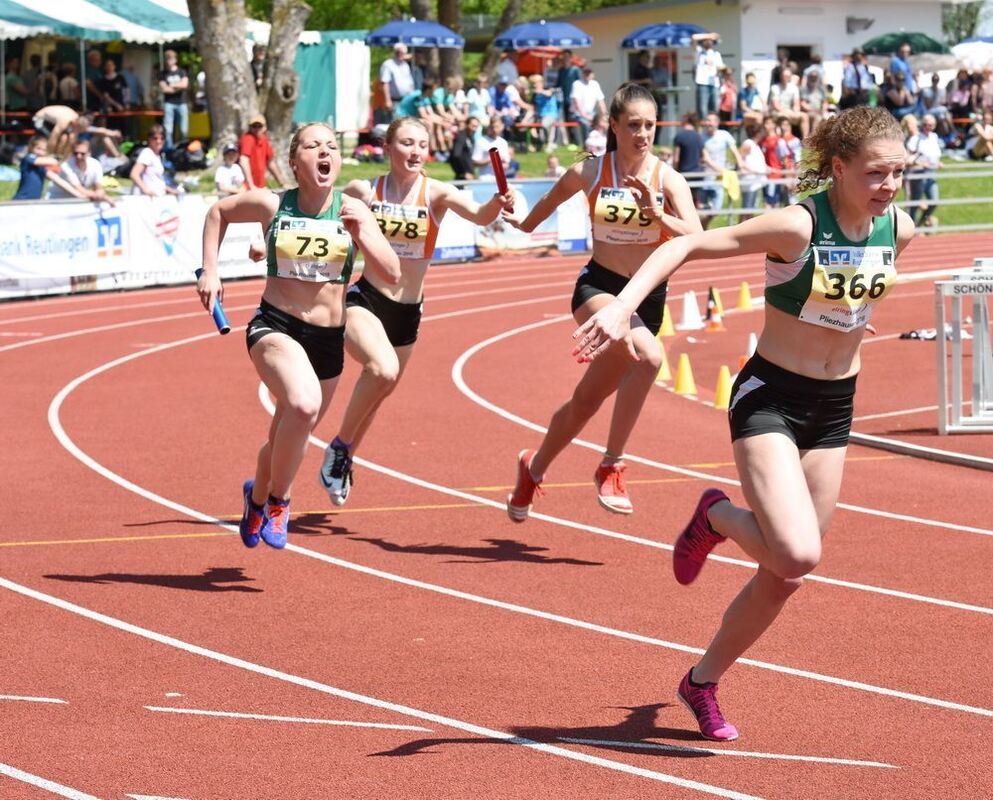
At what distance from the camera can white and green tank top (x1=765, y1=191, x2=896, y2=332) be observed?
5305 mm

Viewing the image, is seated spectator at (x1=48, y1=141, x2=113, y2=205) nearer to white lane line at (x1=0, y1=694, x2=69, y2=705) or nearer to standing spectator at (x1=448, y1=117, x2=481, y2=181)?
standing spectator at (x1=448, y1=117, x2=481, y2=181)

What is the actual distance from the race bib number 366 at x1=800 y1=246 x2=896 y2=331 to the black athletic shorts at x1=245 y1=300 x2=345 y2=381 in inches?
125

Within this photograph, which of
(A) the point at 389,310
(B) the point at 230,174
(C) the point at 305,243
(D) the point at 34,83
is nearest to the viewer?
(C) the point at 305,243

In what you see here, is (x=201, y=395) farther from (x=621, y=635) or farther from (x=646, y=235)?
(x=621, y=635)

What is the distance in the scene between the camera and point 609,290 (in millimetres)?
8453

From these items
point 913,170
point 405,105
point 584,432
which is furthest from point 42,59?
point 584,432

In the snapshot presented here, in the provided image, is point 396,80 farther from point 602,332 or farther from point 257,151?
point 602,332

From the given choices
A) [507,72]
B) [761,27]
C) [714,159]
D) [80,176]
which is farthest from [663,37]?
[80,176]

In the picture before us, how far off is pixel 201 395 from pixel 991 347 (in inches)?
253

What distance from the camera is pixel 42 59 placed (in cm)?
3100

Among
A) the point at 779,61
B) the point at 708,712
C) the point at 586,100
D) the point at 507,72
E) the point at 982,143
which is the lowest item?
the point at 708,712

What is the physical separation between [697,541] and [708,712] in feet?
2.02

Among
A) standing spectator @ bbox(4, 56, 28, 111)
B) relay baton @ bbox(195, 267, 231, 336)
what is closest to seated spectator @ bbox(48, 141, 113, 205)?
standing spectator @ bbox(4, 56, 28, 111)

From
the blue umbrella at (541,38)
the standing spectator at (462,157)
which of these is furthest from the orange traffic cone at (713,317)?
the blue umbrella at (541,38)
